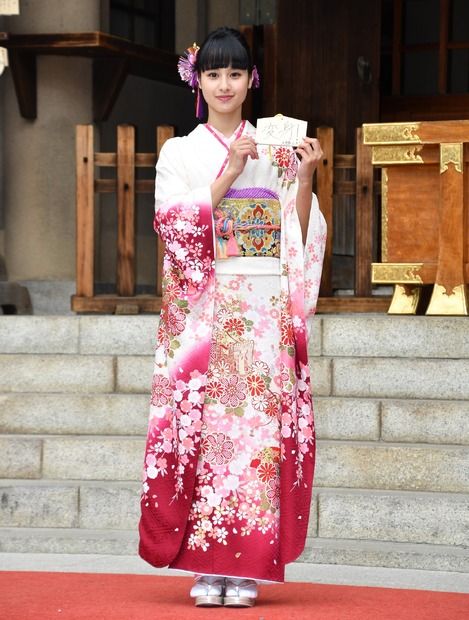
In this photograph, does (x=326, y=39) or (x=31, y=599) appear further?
(x=326, y=39)

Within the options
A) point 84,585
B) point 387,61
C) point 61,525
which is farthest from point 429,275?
point 387,61

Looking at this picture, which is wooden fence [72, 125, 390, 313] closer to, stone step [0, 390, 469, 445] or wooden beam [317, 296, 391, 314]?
wooden beam [317, 296, 391, 314]

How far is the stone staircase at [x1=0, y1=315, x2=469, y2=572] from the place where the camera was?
5.60 metres

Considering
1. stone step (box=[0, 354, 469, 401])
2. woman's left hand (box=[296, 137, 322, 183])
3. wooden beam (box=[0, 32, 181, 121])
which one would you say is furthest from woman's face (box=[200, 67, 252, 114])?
wooden beam (box=[0, 32, 181, 121])

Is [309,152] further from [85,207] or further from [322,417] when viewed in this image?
[85,207]

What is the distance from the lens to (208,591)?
457 cm

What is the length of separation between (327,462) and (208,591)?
4.82ft

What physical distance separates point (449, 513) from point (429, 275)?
7.00ft

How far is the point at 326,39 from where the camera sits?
382 inches

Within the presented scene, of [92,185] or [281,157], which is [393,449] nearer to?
[281,157]

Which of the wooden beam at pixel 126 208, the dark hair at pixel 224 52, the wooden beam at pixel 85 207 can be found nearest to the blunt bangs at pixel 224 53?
the dark hair at pixel 224 52

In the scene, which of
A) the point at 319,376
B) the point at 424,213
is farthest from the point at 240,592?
the point at 424,213

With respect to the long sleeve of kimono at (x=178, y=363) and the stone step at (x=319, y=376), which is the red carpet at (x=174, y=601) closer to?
the long sleeve of kimono at (x=178, y=363)

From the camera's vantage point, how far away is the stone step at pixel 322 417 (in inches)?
239
